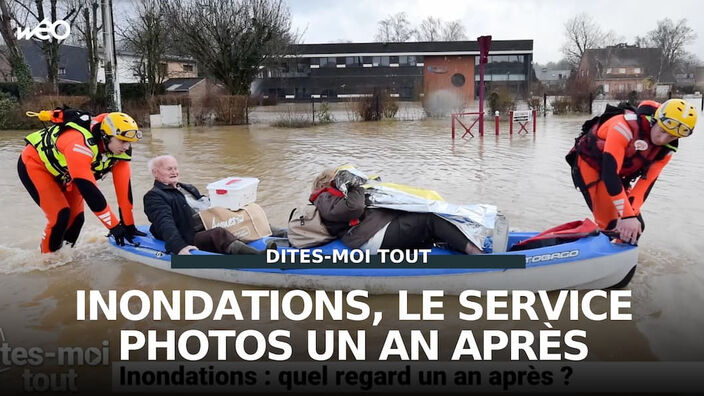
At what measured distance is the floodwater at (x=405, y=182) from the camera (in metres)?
3.99

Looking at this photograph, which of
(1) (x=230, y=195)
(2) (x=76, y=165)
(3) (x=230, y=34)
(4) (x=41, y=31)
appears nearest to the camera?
(2) (x=76, y=165)

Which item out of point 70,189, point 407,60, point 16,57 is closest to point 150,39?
point 16,57

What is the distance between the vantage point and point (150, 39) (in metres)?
30.9

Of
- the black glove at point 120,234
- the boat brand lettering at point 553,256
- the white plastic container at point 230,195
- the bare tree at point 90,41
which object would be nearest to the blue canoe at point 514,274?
the boat brand lettering at point 553,256

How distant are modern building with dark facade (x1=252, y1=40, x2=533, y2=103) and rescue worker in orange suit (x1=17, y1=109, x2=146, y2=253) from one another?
132 feet

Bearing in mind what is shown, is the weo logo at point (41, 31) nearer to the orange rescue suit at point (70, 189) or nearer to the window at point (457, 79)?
the orange rescue suit at point (70, 189)

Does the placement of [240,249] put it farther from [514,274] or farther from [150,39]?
[150,39]

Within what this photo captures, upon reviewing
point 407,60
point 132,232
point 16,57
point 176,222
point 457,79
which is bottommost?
point 132,232

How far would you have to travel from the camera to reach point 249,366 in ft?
11.5

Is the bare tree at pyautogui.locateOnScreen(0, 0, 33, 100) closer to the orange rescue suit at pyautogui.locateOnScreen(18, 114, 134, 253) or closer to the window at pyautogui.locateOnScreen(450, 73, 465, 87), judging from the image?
the orange rescue suit at pyautogui.locateOnScreen(18, 114, 134, 253)

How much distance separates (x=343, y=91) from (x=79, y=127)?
4149 cm

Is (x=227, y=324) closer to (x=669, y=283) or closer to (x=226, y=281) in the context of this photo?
(x=226, y=281)

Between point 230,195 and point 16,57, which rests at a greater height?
point 16,57

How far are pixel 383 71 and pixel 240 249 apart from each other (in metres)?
42.6
